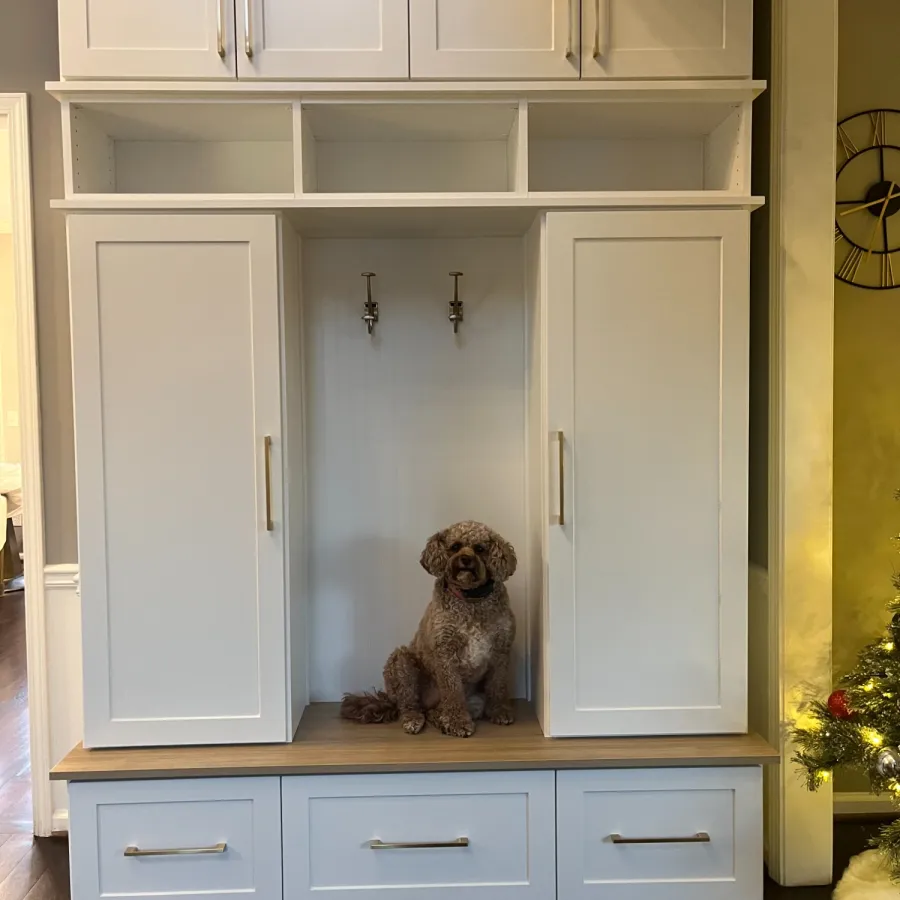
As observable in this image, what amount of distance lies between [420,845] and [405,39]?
2017 millimetres

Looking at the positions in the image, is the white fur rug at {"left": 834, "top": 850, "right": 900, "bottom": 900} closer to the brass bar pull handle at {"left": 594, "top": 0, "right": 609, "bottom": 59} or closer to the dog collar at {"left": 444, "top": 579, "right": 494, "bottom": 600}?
the dog collar at {"left": 444, "top": 579, "right": 494, "bottom": 600}

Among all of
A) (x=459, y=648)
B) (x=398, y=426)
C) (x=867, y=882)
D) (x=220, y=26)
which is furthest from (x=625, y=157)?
(x=867, y=882)

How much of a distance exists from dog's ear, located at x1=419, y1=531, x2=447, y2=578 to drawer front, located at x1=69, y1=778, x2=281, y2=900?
2.16 ft

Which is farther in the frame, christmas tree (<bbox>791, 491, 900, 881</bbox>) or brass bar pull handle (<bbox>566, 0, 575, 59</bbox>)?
brass bar pull handle (<bbox>566, 0, 575, 59</bbox>)

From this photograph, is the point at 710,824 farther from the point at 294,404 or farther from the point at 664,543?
the point at 294,404

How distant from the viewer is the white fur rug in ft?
6.56

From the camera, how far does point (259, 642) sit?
2.03 meters

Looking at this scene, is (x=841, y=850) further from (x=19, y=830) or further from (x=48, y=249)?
(x=48, y=249)

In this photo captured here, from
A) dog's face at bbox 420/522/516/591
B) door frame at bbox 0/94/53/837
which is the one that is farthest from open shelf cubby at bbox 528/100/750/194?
door frame at bbox 0/94/53/837

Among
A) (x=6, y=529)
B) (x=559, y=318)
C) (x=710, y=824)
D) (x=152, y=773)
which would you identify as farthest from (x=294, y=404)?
(x=6, y=529)

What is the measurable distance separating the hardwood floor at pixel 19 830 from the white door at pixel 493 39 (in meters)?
2.44

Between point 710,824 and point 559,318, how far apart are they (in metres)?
1.34

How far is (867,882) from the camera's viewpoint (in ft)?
6.77

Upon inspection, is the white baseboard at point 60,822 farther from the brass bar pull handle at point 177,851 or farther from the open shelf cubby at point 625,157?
the open shelf cubby at point 625,157
